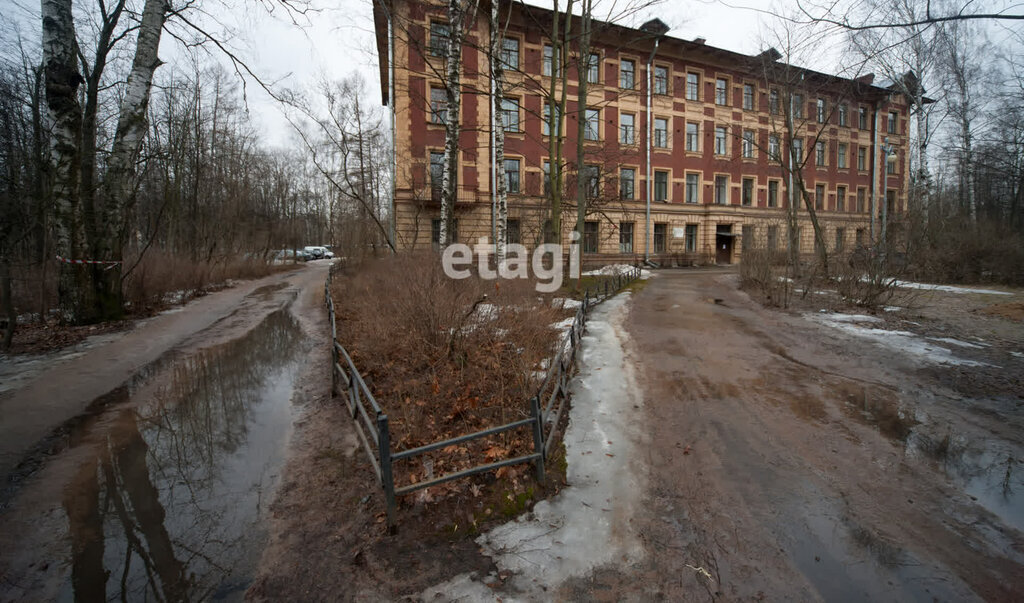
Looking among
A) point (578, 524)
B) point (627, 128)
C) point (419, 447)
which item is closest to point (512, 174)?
point (627, 128)

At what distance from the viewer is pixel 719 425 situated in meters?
5.19

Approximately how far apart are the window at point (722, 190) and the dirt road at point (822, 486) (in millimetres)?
28168

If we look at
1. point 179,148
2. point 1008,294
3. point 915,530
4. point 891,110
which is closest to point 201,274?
point 179,148

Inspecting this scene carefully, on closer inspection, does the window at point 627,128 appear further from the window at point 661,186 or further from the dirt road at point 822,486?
the dirt road at point 822,486

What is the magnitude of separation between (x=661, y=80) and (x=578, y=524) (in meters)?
33.6

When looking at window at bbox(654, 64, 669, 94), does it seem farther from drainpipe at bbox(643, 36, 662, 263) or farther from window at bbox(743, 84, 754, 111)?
window at bbox(743, 84, 754, 111)

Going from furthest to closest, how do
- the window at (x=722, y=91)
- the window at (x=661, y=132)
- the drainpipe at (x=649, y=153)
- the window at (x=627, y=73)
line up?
the window at (x=722, y=91)
the window at (x=661, y=132)
the drainpipe at (x=649, y=153)
the window at (x=627, y=73)

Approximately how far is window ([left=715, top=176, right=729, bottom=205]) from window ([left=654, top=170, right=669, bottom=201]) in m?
4.93

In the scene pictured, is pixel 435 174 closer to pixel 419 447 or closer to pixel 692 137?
pixel 692 137

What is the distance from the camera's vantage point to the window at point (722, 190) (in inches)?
1284

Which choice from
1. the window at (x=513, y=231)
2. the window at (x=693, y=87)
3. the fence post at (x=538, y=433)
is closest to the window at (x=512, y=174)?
the window at (x=513, y=231)

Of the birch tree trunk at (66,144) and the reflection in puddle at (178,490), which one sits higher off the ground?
the birch tree trunk at (66,144)

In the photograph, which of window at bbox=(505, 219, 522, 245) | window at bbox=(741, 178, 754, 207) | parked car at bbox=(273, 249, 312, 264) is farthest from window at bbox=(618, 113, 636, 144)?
parked car at bbox=(273, 249, 312, 264)

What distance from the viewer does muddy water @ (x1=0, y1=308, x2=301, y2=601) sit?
9.57ft
